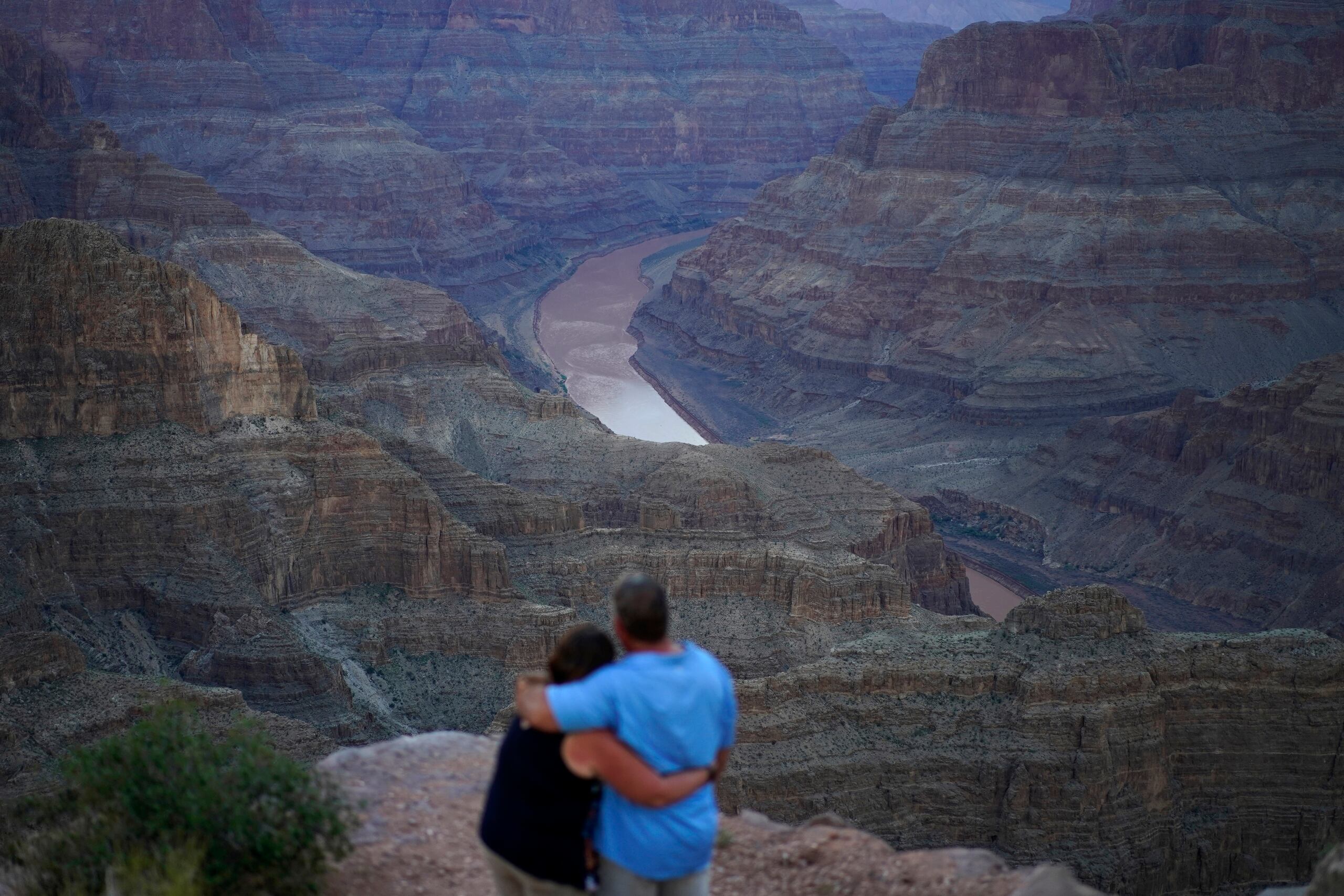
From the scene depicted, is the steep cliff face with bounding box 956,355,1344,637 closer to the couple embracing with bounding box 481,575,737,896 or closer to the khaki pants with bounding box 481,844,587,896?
the couple embracing with bounding box 481,575,737,896

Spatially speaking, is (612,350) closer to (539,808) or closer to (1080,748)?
(1080,748)

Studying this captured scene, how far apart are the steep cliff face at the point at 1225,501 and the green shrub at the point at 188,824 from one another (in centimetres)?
5648

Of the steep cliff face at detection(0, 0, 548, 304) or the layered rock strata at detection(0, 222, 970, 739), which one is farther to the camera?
the steep cliff face at detection(0, 0, 548, 304)

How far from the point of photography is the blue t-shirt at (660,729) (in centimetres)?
1488

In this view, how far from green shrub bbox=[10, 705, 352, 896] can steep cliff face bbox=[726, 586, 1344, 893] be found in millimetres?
23583

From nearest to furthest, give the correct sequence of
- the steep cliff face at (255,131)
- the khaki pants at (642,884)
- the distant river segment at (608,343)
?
1. the khaki pants at (642,884)
2. the distant river segment at (608,343)
3. the steep cliff face at (255,131)

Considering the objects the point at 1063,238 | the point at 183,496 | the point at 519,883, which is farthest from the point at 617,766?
the point at 1063,238

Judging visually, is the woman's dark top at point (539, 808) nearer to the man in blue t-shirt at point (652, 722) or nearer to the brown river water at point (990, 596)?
the man in blue t-shirt at point (652, 722)

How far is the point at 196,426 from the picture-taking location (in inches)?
2104

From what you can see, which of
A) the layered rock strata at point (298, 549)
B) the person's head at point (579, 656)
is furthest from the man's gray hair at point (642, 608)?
the layered rock strata at point (298, 549)

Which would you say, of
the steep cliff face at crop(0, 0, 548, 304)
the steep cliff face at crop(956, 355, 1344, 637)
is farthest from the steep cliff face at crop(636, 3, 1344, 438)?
the steep cliff face at crop(0, 0, 548, 304)

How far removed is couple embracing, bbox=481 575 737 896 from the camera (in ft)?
48.9

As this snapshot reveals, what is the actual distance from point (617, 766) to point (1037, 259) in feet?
337

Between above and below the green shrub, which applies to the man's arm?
above
